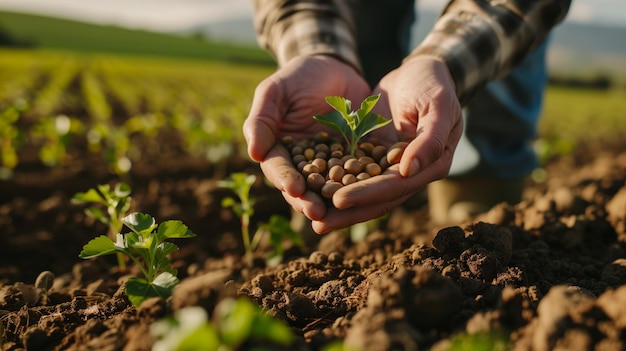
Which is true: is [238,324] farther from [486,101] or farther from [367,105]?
[486,101]

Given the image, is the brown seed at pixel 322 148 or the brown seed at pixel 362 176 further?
the brown seed at pixel 322 148

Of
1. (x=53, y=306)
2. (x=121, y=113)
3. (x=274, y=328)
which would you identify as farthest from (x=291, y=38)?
(x=121, y=113)

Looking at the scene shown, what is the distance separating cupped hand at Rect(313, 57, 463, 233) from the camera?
5.94 feet

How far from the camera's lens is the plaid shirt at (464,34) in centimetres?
250

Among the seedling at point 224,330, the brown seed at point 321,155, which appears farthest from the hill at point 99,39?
the seedling at point 224,330

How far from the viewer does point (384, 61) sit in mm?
4152

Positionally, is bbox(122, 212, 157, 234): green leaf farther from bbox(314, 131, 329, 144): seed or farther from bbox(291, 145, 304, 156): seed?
bbox(314, 131, 329, 144): seed

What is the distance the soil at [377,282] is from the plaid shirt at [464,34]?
0.70 metres

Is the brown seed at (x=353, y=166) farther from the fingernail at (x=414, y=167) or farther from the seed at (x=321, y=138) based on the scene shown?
the seed at (x=321, y=138)

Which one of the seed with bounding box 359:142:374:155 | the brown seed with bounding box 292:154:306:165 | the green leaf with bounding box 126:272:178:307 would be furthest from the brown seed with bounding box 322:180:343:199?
the green leaf with bounding box 126:272:178:307

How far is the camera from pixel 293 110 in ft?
7.66

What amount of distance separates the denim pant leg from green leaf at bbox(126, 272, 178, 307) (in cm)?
269

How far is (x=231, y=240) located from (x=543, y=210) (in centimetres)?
176

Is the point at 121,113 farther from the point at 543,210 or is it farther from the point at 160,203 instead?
the point at 543,210
